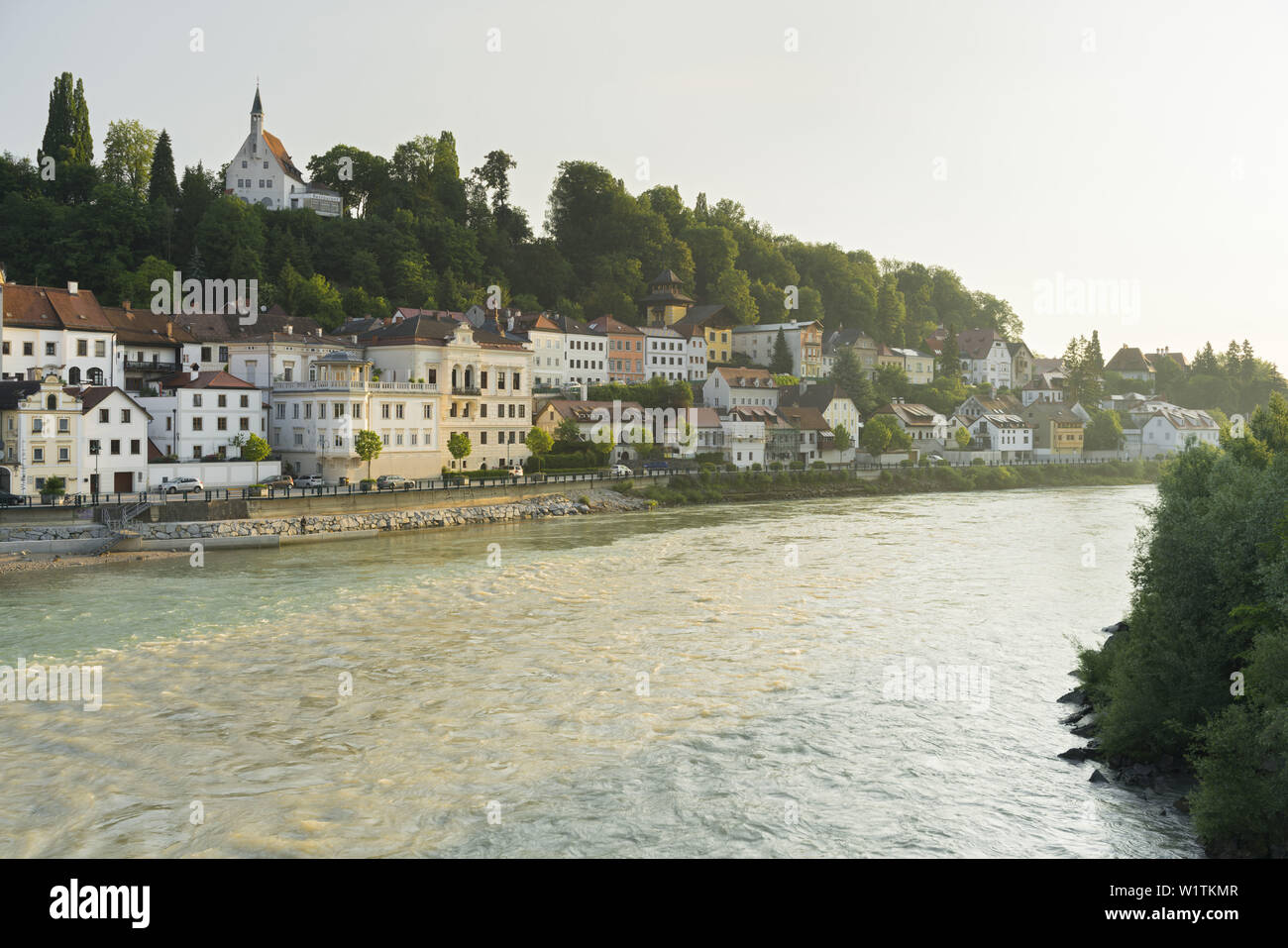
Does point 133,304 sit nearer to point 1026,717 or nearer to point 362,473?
point 362,473

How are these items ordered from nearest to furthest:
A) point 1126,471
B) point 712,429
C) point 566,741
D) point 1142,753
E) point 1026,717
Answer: point 1142,753, point 566,741, point 1026,717, point 712,429, point 1126,471

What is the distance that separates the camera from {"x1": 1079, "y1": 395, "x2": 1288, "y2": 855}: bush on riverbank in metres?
11.2

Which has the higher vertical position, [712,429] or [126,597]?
[712,429]

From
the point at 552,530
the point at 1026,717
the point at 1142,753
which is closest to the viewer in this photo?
the point at 1142,753

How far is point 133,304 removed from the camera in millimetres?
61469

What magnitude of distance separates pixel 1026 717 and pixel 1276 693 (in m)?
6.20

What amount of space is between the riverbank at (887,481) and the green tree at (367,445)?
13150 millimetres

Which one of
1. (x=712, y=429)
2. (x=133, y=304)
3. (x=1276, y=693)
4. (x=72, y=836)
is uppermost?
(x=133, y=304)

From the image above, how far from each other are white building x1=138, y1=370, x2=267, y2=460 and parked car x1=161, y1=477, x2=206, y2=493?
11.1 ft

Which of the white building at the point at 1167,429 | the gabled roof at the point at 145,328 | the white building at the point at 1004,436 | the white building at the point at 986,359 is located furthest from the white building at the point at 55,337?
the white building at the point at 986,359

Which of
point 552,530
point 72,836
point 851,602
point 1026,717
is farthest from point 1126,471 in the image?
point 72,836

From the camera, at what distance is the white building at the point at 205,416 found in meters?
44.7

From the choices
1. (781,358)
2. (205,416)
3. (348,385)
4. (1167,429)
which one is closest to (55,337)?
(205,416)

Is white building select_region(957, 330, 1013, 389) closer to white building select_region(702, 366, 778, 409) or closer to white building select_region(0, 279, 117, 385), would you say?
white building select_region(702, 366, 778, 409)
